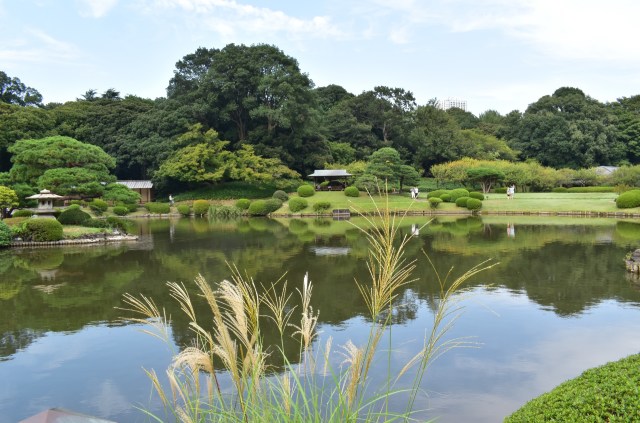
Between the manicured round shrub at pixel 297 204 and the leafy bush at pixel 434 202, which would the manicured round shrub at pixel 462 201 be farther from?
the manicured round shrub at pixel 297 204

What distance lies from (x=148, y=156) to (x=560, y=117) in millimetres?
37788

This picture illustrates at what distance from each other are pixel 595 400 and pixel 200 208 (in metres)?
32.1

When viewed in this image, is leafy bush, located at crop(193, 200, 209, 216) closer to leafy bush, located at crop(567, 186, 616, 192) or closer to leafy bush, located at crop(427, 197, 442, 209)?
leafy bush, located at crop(427, 197, 442, 209)

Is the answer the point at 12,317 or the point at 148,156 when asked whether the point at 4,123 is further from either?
the point at 12,317

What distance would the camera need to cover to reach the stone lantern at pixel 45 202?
18.7m

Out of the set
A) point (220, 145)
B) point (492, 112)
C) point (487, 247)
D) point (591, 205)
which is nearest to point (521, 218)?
point (591, 205)

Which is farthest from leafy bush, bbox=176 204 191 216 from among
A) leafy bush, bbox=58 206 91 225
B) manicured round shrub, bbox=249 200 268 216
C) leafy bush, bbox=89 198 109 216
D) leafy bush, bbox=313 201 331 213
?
leafy bush, bbox=58 206 91 225

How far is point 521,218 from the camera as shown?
25.5 m

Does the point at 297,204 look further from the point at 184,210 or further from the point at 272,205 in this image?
the point at 184,210

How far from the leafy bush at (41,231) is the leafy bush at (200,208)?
51.8ft

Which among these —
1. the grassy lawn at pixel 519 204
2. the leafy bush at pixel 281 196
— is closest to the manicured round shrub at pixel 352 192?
the grassy lawn at pixel 519 204

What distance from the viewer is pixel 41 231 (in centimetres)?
1720

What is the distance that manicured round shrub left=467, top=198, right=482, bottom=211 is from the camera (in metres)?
28.6

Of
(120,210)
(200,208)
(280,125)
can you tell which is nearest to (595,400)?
(120,210)
